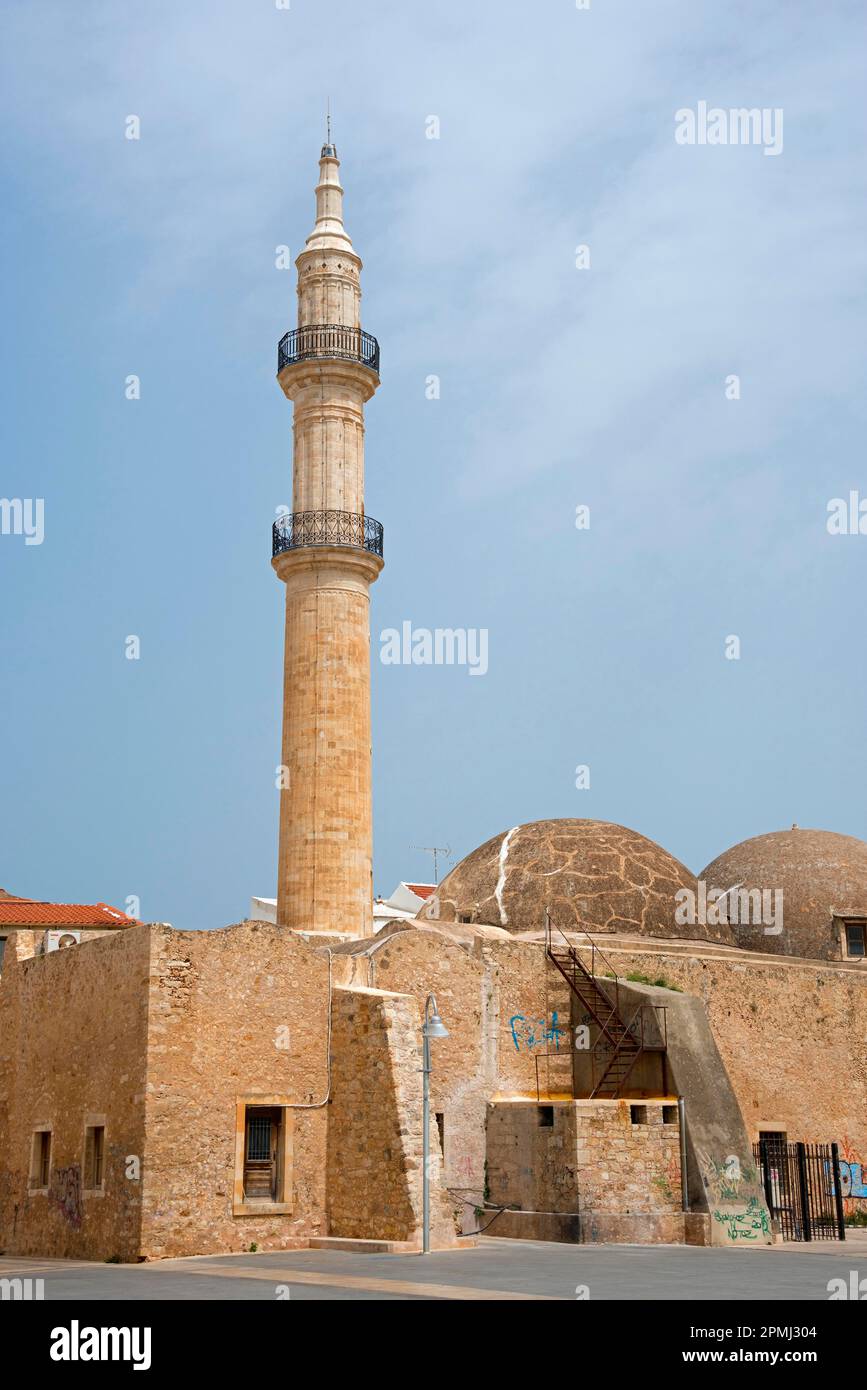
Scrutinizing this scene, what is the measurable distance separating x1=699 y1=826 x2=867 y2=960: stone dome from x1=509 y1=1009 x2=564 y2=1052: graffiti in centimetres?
901

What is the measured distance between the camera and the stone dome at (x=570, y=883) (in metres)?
26.3

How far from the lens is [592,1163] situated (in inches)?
772

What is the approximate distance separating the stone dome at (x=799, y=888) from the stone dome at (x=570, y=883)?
2044mm

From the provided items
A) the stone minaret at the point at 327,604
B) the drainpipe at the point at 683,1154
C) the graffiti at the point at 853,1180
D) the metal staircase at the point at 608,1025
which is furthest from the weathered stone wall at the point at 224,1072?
the graffiti at the point at 853,1180

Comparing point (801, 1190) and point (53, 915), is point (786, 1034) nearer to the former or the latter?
point (801, 1190)

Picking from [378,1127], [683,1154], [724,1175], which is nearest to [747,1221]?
[724,1175]

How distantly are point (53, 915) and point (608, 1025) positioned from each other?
28590 millimetres

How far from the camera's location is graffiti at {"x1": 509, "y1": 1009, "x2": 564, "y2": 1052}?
72.6ft

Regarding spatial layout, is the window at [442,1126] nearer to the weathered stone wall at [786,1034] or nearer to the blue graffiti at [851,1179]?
the weathered stone wall at [786,1034]

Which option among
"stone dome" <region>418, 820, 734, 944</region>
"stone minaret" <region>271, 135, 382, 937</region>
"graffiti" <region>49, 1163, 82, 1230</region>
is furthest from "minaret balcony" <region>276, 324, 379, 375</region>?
"graffiti" <region>49, 1163, 82, 1230</region>

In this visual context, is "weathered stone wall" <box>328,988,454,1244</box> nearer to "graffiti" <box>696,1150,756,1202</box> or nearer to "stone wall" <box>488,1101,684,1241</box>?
"stone wall" <box>488,1101,684,1241</box>
